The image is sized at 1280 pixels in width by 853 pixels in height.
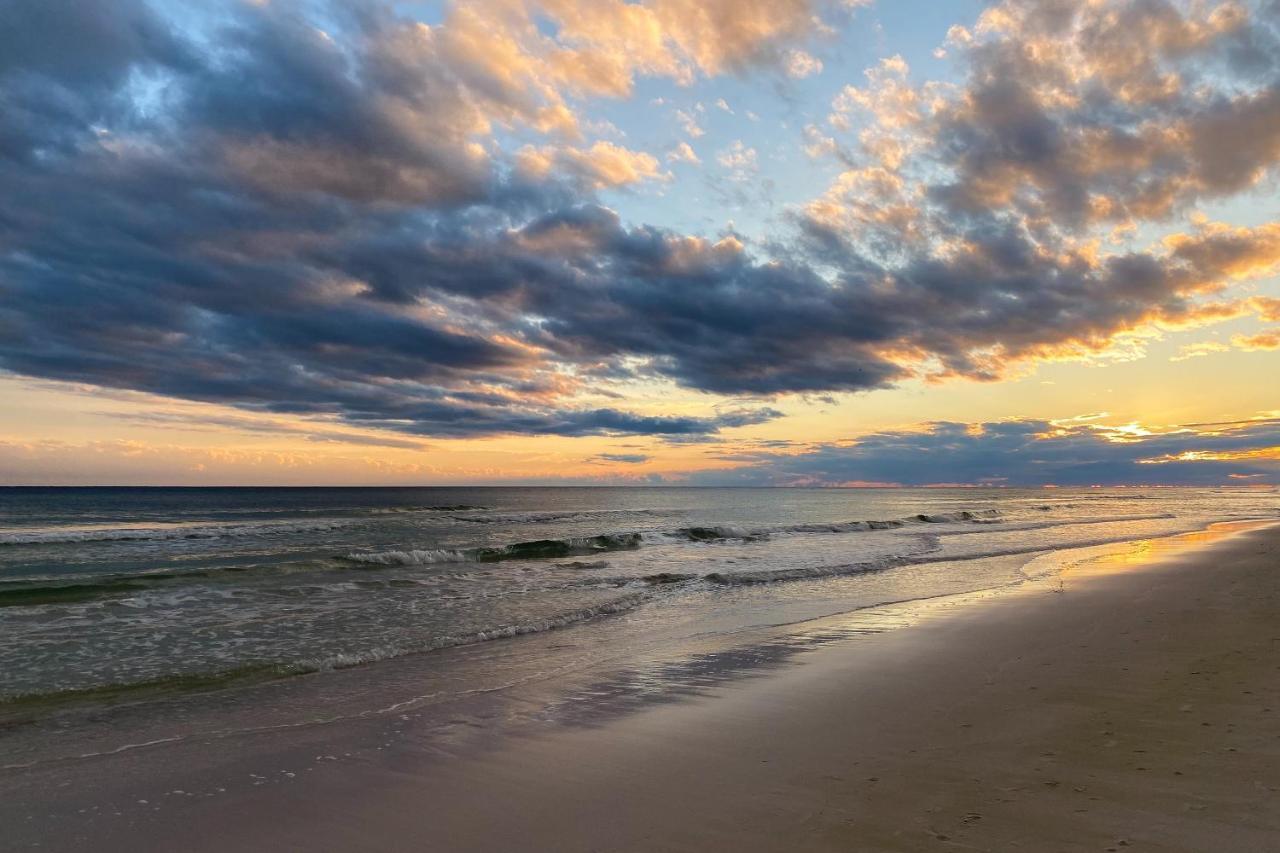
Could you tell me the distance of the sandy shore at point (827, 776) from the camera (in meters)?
4.55

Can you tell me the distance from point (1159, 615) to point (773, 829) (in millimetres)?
11826

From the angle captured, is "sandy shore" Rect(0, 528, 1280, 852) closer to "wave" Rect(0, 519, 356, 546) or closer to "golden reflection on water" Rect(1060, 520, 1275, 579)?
"golden reflection on water" Rect(1060, 520, 1275, 579)

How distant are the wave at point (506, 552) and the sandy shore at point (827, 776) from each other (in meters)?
20.4

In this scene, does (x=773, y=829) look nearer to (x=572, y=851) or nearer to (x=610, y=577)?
(x=572, y=851)

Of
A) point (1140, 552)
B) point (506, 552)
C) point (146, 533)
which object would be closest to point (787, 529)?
point (1140, 552)

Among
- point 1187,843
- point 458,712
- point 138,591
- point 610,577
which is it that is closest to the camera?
point 1187,843

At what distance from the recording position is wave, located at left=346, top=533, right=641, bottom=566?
26875 millimetres

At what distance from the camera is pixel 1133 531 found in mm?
38156

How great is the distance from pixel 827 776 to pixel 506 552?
2574 centimetres

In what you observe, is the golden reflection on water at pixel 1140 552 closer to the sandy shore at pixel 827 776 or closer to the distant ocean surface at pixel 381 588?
the distant ocean surface at pixel 381 588

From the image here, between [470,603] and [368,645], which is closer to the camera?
[368,645]

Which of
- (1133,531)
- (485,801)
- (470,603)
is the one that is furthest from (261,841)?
(1133,531)

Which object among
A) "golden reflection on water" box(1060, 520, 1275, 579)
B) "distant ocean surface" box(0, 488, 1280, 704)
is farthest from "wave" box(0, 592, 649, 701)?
"golden reflection on water" box(1060, 520, 1275, 579)

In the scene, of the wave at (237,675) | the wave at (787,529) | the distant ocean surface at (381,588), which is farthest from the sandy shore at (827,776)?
the wave at (787,529)
